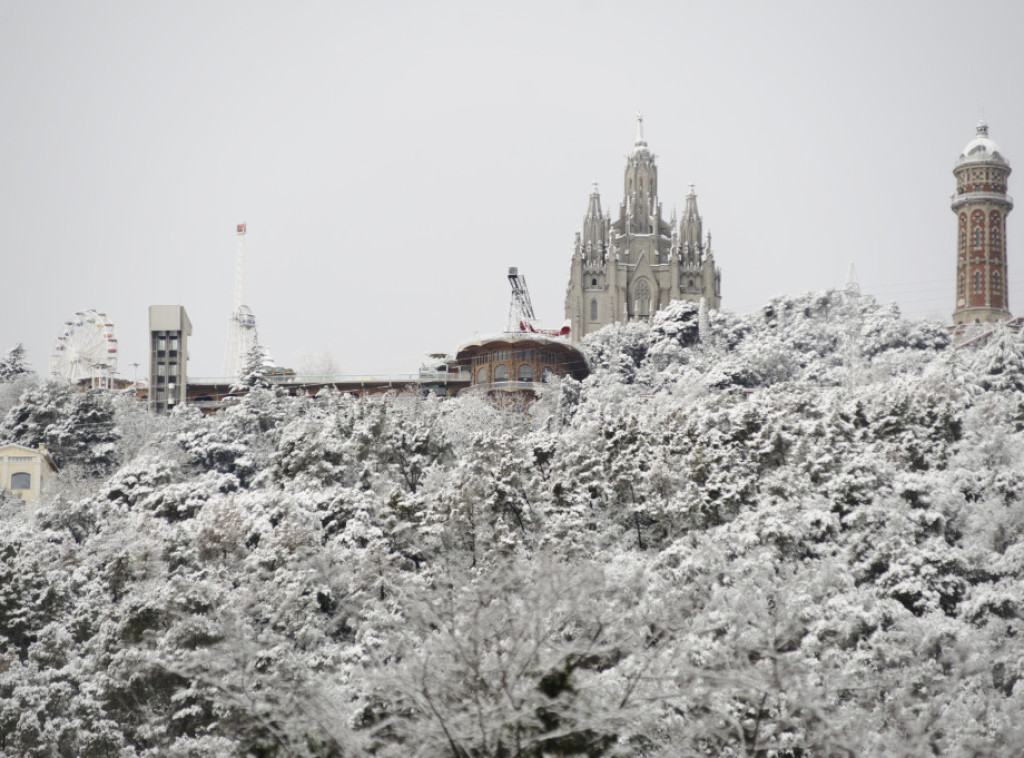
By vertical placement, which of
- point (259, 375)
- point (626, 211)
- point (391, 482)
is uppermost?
point (626, 211)

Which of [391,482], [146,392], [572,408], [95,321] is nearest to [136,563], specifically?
[391,482]

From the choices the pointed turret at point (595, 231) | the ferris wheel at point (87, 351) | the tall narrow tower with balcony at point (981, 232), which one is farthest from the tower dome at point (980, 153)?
the ferris wheel at point (87, 351)

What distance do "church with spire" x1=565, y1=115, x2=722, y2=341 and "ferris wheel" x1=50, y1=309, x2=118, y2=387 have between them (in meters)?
Answer: 32.9

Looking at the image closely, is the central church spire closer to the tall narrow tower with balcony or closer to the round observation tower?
the tall narrow tower with balcony

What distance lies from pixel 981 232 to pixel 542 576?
85.8 meters

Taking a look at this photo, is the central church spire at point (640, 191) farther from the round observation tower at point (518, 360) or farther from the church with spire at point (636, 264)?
the round observation tower at point (518, 360)

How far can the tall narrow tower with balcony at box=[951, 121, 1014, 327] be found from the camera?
9775 cm

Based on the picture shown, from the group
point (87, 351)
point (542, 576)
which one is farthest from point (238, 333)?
point (542, 576)

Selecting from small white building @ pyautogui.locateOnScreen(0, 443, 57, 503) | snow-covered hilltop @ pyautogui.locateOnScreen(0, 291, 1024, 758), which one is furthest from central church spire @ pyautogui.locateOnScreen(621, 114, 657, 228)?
small white building @ pyautogui.locateOnScreen(0, 443, 57, 503)

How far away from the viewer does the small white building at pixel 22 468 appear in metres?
68.2

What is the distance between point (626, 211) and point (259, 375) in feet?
164

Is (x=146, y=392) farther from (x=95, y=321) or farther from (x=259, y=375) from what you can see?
(x=259, y=375)

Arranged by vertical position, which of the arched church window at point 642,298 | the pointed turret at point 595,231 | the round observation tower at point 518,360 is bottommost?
the round observation tower at point 518,360

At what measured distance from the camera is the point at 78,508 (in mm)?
54656
